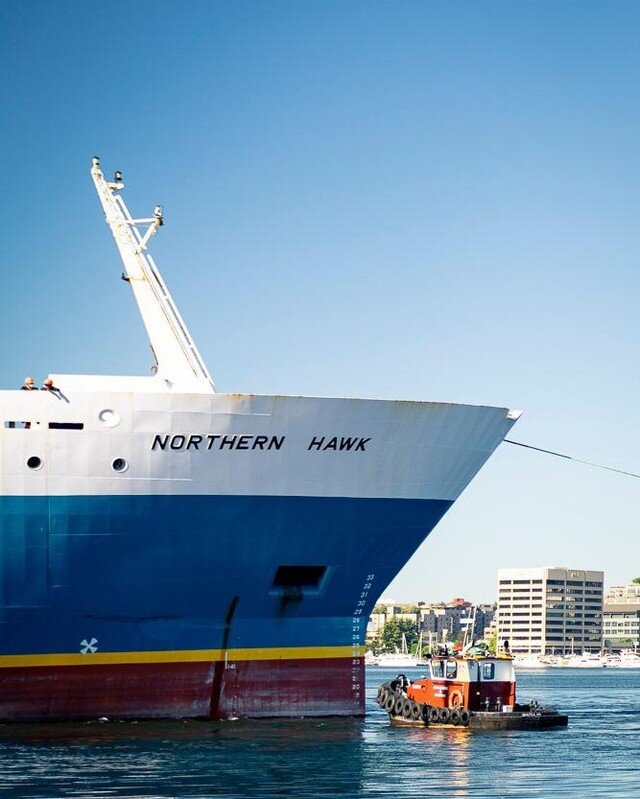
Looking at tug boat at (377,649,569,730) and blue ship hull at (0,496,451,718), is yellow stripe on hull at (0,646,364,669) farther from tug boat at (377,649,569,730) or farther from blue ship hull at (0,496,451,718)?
tug boat at (377,649,569,730)

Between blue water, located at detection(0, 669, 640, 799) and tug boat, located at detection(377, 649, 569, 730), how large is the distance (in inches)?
46.8

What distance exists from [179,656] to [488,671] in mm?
9982

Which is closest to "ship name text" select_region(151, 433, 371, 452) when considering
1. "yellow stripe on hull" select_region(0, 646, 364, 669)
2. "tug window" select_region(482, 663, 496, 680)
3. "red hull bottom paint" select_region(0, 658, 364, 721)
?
"yellow stripe on hull" select_region(0, 646, 364, 669)

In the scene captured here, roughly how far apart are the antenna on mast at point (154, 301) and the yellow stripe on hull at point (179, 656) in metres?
6.87

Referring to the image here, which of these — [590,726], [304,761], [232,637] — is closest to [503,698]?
[590,726]

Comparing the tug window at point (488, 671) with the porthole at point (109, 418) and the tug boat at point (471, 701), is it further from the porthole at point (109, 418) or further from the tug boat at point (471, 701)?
the porthole at point (109, 418)

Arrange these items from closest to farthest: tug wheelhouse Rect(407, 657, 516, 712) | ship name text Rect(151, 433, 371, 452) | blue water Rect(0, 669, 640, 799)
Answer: blue water Rect(0, 669, 640, 799) < ship name text Rect(151, 433, 371, 452) < tug wheelhouse Rect(407, 657, 516, 712)

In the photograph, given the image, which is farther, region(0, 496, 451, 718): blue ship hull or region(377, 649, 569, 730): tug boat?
region(377, 649, 569, 730): tug boat

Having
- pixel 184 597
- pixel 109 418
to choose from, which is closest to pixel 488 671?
pixel 184 597

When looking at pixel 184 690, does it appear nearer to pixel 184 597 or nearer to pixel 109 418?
pixel 184 597

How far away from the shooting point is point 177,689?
34.8 meters

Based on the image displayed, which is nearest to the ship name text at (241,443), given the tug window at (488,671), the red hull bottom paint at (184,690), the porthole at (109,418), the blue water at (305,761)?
the porthole at (109,418)

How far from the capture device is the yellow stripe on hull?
1334 inches

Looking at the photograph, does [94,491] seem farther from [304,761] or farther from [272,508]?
[304,761]
